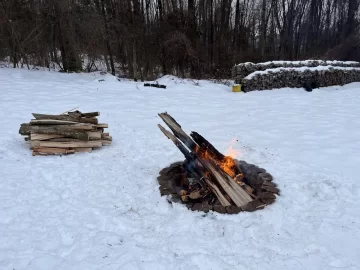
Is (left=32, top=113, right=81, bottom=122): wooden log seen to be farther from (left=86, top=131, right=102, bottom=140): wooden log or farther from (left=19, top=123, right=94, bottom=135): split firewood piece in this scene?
(left=86, top=131, right=102, bottom=140): wooden log

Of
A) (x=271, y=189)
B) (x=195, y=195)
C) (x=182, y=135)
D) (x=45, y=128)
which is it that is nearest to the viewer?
(x=195, y=195)

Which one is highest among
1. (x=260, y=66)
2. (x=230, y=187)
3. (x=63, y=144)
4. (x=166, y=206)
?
(x=260, y=66)

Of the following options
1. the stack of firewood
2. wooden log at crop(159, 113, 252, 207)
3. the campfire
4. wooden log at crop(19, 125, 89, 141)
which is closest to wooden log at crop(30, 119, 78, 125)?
the stack of firewood

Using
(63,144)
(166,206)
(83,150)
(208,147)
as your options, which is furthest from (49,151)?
(208,147)

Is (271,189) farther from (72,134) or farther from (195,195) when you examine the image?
(72,134)

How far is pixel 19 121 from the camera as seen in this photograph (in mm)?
7227

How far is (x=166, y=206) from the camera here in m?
3.64

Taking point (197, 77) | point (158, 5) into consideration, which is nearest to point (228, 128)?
point (197, 77)

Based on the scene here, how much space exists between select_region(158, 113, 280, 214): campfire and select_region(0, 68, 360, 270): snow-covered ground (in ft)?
0.50

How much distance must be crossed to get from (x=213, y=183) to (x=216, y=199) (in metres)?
0.23

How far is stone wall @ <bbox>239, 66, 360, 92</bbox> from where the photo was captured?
13.1 meters

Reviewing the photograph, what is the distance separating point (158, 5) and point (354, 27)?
23.2 meters

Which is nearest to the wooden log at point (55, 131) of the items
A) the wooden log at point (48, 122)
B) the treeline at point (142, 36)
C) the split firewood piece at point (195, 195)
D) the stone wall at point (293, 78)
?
the wooden log at point (48, 122)

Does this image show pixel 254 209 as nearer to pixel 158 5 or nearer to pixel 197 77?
pixel 197 77
